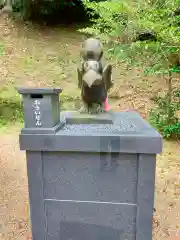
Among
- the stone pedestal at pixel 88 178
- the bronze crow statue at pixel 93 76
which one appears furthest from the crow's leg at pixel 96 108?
the stone pedestal at pixel 88 178

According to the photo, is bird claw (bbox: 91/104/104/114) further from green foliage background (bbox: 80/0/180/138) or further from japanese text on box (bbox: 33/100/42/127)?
green foliage background (bbox: 80/0/180/138)

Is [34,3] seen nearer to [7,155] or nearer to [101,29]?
[101,29]

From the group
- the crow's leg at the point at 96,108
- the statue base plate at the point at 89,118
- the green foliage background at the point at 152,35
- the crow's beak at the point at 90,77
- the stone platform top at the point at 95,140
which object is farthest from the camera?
the green foliage background at the point at 152,35

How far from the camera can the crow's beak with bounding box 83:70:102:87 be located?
2.65 metres

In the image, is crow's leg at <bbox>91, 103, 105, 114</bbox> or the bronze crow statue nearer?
the bronze crow statue

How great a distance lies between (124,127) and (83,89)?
20.9 inches

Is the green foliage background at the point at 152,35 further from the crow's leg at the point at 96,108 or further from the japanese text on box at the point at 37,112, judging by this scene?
the japanese text on box at the point at 37,112

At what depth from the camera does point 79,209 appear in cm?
260

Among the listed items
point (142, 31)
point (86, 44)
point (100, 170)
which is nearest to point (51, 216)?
point (100, 170)

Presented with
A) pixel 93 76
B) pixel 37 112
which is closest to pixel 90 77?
pixel 93 76

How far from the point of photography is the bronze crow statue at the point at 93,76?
268cm

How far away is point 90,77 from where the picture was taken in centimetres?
265

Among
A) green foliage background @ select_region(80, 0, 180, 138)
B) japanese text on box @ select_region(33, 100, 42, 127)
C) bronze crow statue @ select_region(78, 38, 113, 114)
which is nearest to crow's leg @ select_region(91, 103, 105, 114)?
bronze crow statue @ select_region(78, 38, 113, 114)

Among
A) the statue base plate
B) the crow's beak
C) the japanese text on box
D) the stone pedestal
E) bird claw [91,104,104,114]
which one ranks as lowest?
the stone pedestal
